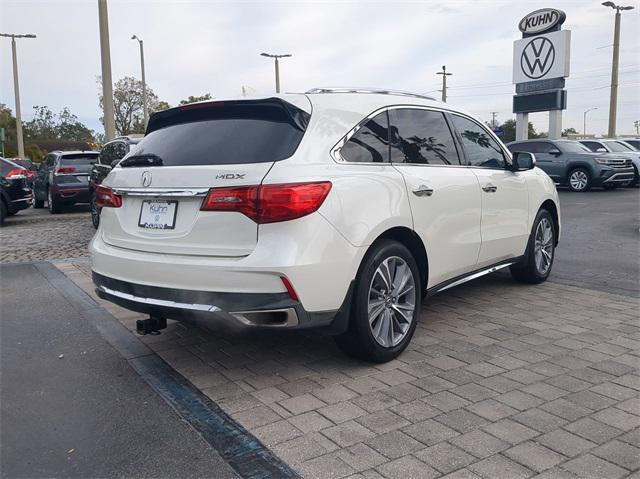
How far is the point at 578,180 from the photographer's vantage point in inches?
758

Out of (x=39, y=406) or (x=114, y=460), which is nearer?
(x=114, y=460)

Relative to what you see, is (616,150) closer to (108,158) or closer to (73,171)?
(108,158)

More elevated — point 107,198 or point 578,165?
point 107,198

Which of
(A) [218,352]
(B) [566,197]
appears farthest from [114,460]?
(B) [566,197]

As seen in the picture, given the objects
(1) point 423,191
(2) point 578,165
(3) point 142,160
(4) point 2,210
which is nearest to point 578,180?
(2) point 578,165

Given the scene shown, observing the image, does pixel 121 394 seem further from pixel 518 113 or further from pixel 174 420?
pixel 518 113

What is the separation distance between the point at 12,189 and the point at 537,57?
846 inches

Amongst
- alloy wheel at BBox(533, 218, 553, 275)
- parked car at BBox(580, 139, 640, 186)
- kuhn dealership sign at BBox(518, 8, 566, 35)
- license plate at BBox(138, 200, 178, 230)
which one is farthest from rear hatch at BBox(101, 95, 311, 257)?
kuhn dealership sign at BBox(518, 8, 566, 35)

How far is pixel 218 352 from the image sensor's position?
175 inches

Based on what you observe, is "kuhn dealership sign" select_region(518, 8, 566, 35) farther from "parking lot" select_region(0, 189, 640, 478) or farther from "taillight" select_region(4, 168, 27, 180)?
"parking lot" select_region(0, 189, 640, 478)

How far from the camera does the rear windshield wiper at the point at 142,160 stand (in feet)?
13.0

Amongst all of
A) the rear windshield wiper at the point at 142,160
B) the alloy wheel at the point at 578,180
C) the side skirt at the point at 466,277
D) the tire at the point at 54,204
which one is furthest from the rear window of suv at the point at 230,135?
the alloy wheel at the point at 578,180

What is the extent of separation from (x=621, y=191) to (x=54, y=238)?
55.3 feet

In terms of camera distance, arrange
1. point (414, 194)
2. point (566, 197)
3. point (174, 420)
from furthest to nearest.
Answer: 1. point (566, 197)
2. point (414, 194)
3. point (174, 420)
